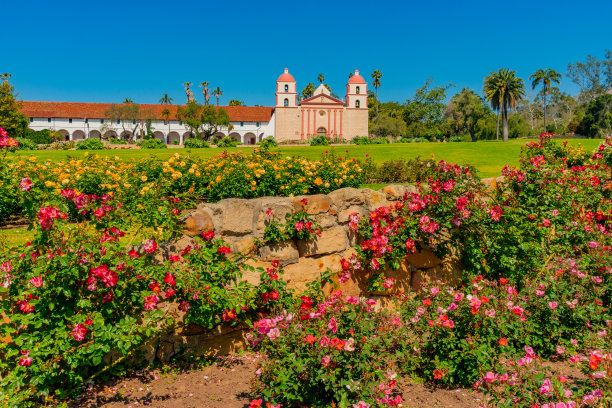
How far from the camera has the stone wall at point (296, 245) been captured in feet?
14.9

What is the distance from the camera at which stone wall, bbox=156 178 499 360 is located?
4.54 m

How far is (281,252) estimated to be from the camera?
191 inches

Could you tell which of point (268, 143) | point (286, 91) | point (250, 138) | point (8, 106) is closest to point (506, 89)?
point (286, 91)

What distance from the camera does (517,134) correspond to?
53625 mm

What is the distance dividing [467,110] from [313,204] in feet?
202

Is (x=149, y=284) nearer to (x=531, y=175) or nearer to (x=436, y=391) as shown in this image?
(x=436, y=391)

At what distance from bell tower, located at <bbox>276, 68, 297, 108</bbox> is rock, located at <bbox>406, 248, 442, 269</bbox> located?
5331 cm

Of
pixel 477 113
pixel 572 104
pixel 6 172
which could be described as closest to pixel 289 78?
pixel 477 113

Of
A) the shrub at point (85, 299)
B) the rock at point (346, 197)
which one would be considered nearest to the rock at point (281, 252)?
the shrub at point (85, 299)

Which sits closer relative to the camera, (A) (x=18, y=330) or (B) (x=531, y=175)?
(A) (x=18, y=330)

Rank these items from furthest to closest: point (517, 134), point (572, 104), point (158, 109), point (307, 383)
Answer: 1. point (572, 104)
2. point (158, 109)
3. point (517, 134)
4. point (307, 383)

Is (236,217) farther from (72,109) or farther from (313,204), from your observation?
(72,109)

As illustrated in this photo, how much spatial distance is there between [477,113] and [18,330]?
64.5 m

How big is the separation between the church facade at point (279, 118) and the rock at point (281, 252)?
51686mm
